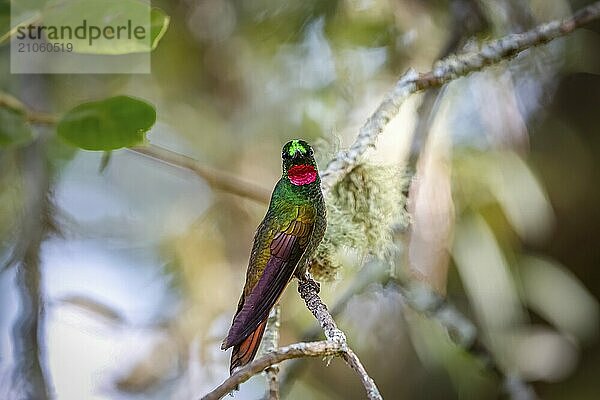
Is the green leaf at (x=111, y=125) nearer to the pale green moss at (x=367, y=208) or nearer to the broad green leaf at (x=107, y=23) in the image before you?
the broad green leaf at (x=107, y=23)

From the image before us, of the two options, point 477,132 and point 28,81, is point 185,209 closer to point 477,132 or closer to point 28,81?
point 28,81

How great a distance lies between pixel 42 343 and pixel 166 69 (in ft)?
2.12

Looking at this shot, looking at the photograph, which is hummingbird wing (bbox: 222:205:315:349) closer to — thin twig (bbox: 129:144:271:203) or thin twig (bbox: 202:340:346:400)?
thin twig (bbox: 202:340:346:400)

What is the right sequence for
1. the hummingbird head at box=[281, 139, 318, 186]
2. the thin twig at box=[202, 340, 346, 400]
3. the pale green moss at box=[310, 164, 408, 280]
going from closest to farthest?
the thin twig at box=[202, 340, 346, 400] → the hummingbird head at box=[281, 139, 318, 186] → the pale green moss at box=[310, 164, 408, 280]

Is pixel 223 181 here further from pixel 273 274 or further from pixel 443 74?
pixel 273 274

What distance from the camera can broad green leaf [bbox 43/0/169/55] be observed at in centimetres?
72

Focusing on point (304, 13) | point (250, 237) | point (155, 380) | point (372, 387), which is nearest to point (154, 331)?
point (155, 380)

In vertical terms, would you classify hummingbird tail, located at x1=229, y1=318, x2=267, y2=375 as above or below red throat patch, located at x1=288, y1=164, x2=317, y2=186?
below

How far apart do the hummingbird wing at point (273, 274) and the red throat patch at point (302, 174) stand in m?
0.02

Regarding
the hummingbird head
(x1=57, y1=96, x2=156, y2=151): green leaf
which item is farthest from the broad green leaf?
the hummingbird head

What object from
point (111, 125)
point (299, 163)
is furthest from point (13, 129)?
point (299, 163)

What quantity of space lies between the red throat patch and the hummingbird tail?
124mm

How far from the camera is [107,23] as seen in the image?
2.39ft

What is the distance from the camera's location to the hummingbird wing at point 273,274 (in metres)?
0.56
